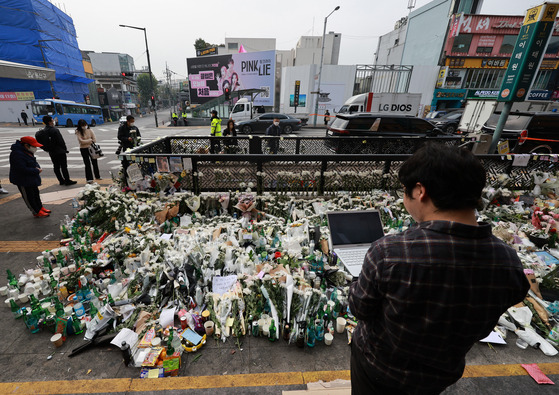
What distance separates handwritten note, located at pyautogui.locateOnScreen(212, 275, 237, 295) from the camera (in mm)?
2904

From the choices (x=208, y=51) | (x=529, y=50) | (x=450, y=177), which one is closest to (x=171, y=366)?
(x=450, y=177)

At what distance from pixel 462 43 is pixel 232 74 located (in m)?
23.7

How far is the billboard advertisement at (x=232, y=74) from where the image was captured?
27125mm

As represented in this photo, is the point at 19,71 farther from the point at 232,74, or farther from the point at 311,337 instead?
the point at 232,74

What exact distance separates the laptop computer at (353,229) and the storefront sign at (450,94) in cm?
2917

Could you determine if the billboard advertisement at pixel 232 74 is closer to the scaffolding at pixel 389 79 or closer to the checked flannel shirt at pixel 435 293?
the scaffolding at pixel 389 79

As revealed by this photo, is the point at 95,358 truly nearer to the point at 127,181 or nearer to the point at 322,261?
the point at 322,261

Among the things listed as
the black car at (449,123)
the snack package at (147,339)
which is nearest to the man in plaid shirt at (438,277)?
the snack package at (147,339)

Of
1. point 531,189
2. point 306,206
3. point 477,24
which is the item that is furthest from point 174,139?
point 477,24

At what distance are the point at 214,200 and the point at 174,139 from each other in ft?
11.5

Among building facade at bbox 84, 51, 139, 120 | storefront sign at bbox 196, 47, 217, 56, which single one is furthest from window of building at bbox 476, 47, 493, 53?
building facade at bbox 84, 51, 139, 120

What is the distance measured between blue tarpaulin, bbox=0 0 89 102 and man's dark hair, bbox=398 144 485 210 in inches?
1105

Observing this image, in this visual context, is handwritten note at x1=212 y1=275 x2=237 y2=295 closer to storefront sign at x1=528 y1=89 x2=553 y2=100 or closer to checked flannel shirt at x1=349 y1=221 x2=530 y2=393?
checked flannel shirt at x1=349 y1=221 x2=530 y2=393

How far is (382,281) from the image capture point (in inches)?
40.6
